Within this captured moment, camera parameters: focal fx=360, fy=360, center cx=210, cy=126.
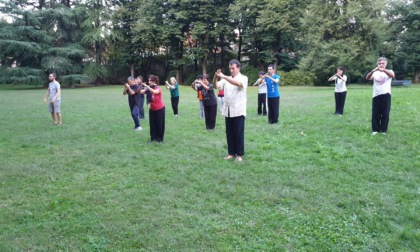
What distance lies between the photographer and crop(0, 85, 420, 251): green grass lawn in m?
4.05

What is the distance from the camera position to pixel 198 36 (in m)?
42.0

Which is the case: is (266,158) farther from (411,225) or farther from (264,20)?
(264,20)

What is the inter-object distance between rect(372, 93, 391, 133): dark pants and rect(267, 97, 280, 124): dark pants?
309 cm

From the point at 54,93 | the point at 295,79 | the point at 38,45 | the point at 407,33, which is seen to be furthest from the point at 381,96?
the point at 38,45

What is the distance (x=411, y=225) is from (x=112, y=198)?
397cm

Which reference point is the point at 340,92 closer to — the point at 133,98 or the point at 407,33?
the point at 133,98

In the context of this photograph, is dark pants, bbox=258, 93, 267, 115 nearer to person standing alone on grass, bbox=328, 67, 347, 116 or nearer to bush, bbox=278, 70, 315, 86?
person standing alone on grass, bbox=328, 67, 347, 116

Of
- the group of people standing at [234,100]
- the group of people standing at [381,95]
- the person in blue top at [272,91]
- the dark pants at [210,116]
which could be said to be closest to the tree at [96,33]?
the group of people standing at [234,100]

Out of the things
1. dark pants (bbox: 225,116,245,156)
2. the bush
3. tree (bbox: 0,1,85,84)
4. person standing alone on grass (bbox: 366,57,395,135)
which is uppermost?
tree (bbox: 0,1,85,84)

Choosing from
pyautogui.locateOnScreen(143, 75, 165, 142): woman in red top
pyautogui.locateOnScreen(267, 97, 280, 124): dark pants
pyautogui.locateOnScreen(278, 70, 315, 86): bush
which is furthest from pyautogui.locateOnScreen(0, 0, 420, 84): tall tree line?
pyautogui.locateOnScreen(143, 75, 165, 142): woman in red top

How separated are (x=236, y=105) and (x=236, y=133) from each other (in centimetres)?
58

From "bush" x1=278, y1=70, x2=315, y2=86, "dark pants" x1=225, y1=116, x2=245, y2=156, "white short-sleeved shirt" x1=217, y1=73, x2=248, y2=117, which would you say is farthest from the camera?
"bush" x1=278, y1=70, x2=315, y2=86

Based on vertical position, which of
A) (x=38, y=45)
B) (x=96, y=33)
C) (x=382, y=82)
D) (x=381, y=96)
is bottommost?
(x=381, y=96)

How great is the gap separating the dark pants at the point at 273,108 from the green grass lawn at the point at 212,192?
162 centimetres
